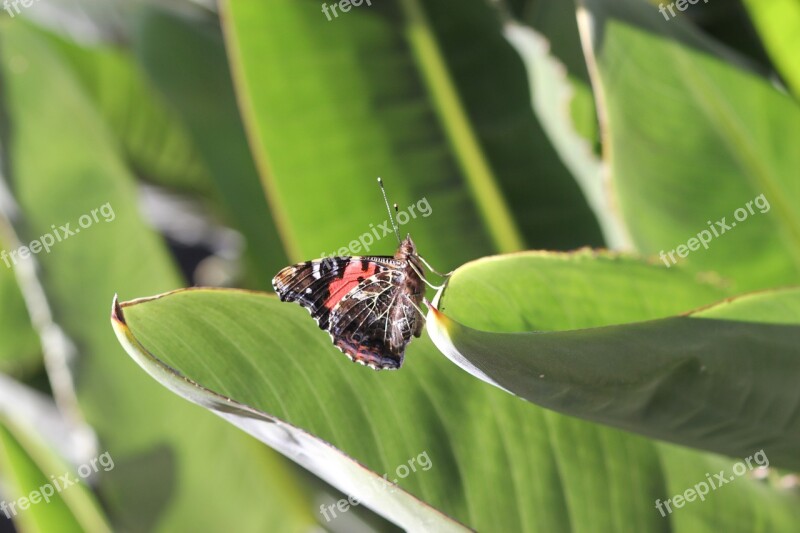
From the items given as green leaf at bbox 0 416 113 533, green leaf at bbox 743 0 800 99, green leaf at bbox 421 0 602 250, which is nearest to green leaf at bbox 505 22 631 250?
green leaf at bbox 421 0 602 250

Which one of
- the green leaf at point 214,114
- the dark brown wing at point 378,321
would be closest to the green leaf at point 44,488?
the green leaf at point 214,114

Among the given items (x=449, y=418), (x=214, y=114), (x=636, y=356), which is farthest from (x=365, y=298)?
(x=214, y=114)

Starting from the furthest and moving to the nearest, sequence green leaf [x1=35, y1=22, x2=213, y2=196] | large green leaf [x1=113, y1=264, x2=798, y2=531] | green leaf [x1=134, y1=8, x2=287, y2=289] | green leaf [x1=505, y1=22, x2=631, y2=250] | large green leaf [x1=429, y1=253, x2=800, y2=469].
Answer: green leaf [x1=35, y1=22, x2=213, y2=196], green leaf [x1=134, y1=8, x2=287, y2=289], green leaf [x1=505, y1=22, x2=631, y2=250], large green leaf [x1=113, y1=264, x2=798, y2=531], large green leaf [x1=429, y1=253, x2=800, y2=469]

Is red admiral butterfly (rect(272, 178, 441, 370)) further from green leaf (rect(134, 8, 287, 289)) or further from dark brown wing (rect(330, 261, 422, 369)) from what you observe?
green leaf (rect(134, 8, 287, 289))

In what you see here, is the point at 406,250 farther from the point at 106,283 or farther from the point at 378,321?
the point at 106,283

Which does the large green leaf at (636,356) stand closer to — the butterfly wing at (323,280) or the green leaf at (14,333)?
the butterfly wing at (323,280)

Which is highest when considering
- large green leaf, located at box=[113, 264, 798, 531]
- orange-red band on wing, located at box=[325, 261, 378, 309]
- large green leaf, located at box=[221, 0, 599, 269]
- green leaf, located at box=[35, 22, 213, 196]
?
green leaf, located at box=[35, 22, 213, 196]
